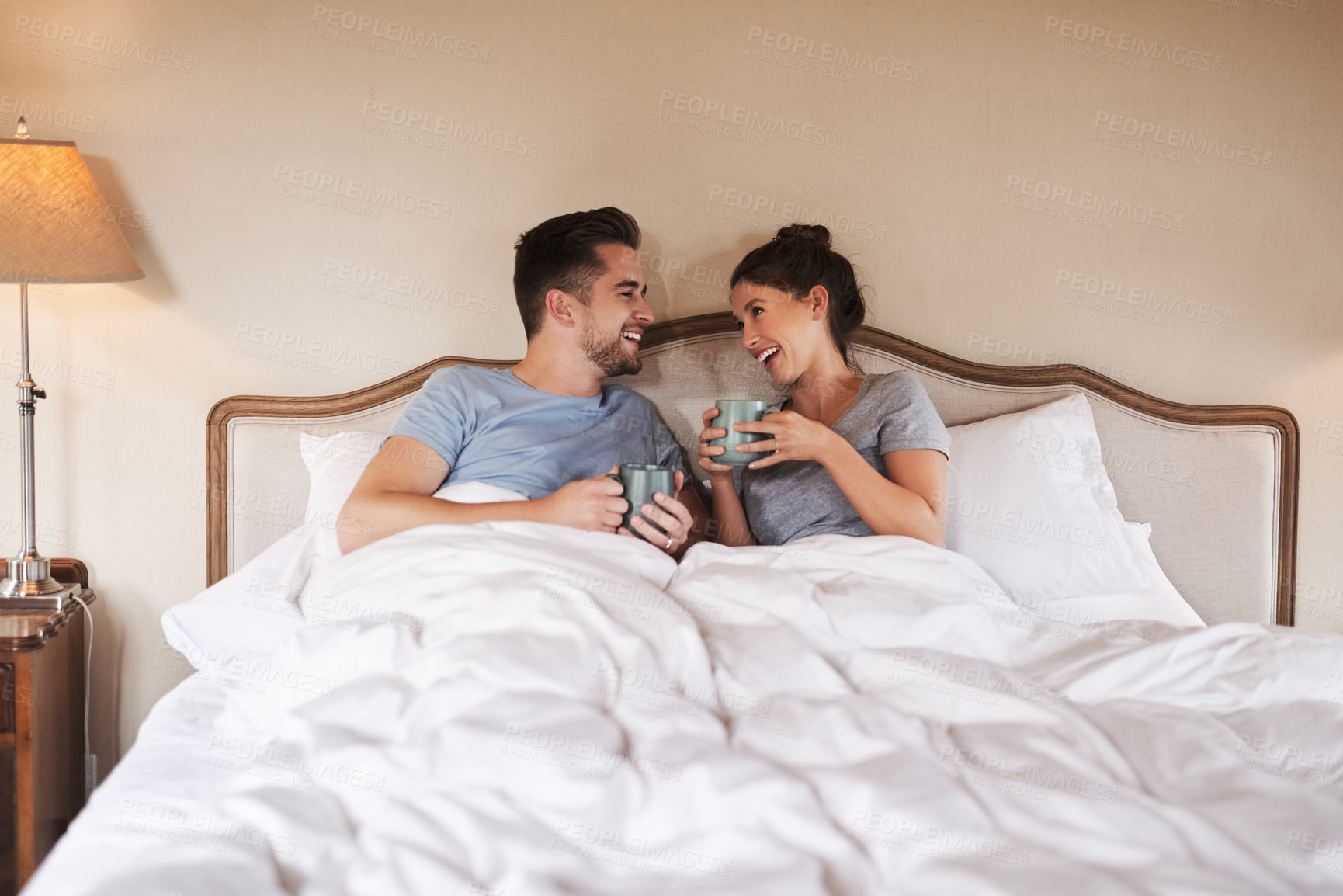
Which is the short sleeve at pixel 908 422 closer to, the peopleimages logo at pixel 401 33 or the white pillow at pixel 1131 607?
the white pillow at pixel 1131 607

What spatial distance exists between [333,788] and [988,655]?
0.80 m

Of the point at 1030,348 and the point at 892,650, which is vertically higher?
the point at 1030,348

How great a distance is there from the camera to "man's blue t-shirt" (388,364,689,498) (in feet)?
5.48

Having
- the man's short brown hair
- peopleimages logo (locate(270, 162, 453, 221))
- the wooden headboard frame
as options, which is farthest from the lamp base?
the man's short brown hair

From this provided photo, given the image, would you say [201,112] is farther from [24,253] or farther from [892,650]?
[892,650]

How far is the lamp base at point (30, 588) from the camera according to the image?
1.71 m

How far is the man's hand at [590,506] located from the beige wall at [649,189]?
2.41 feet

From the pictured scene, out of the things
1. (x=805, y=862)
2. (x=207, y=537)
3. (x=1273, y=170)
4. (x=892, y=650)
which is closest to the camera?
(x=805, y=862)

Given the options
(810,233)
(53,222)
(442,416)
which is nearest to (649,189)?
(810,233)

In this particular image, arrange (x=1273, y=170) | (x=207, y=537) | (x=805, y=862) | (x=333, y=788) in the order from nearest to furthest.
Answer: (x=805, y=862) → (x=333, y=788) → (x=207, y=537) → (x=1273, y=170)

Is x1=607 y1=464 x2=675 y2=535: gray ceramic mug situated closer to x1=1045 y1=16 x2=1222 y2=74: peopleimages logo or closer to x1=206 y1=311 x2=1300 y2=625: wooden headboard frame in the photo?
x1=206 y1=311 x2=1300 y2=625: wooden headboard frame

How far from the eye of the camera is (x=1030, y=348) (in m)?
2.07

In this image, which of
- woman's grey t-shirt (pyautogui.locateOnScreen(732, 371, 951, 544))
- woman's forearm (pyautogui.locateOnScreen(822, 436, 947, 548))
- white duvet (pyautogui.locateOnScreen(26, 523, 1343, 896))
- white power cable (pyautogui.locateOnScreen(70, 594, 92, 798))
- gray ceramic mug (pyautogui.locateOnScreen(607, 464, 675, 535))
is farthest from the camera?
white power cable (pyautogui.locateOnScreen(70, 594, 92, 798))

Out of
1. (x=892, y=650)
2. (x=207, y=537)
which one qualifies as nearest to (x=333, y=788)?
(x=892, y=650)
